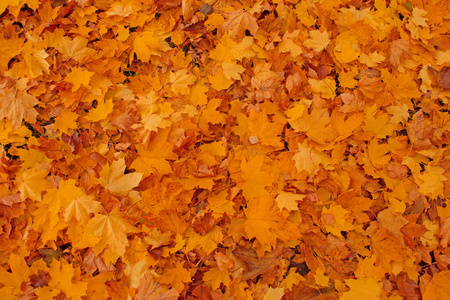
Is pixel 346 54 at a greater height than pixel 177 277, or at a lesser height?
greater

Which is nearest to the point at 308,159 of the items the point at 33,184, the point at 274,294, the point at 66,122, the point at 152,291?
the point at 274,294

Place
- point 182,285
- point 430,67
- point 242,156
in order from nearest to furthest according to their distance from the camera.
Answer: point 182,285
point 242,156
point 430,67

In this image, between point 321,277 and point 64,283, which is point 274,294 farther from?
point 64,283

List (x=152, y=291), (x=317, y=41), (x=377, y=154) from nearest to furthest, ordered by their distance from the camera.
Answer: (x=152, y=291)
(x=377, y=154)
(x=317, y=41)

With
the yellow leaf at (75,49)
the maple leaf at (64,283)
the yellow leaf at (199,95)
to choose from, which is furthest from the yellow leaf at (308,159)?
the yellow leaf at (75,49)

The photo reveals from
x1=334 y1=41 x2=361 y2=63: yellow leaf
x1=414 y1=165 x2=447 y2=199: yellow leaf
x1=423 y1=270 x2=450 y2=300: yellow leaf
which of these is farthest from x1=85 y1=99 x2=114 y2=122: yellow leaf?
x1=423 y1=270 x2=450 y2=300: yellow leaf

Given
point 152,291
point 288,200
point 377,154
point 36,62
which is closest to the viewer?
point 152,291

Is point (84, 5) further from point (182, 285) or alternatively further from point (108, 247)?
point (182, 285)

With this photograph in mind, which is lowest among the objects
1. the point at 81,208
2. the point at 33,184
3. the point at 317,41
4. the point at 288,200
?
the point at 288,200

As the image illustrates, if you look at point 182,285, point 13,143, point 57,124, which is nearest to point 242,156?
Result: point 182,285

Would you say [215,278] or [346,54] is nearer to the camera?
[215,278]
